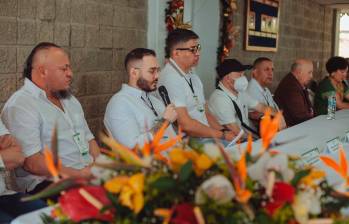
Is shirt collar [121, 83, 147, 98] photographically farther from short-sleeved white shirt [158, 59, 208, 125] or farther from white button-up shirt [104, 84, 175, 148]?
short-sleeved white shirt [158, 59, 208, 125]

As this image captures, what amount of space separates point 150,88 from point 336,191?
6.86 feet

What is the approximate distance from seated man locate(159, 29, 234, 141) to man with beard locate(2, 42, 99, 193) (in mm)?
831

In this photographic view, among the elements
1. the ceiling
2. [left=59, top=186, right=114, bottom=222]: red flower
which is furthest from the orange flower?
the ceiling

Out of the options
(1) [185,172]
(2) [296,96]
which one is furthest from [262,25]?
(1) [185,172]

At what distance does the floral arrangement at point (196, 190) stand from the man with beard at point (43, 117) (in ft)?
4.67

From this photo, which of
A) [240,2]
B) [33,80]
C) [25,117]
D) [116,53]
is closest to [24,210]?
[25,117]

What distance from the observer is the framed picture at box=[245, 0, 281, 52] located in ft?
21.2

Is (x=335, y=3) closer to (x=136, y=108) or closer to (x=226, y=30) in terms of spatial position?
(x=226, y=30)

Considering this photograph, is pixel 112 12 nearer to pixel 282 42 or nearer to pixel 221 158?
pixel 221 158

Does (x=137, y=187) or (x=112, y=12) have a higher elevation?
(x=112, y=12)

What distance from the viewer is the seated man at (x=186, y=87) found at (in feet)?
11.4

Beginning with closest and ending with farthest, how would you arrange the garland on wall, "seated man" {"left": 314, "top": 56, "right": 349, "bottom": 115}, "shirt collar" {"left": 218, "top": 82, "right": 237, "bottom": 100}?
1. "shirt collar" {"left": 218, "top": 82, "right": 237, "bottom": 100}
2. "seated man" {"left": 314, "top": 56, "right": 349, "bottom": 115}
3. the garland on wall

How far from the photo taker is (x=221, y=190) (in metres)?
0.99

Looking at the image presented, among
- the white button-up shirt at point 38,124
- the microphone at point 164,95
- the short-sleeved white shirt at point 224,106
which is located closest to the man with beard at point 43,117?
the white button-up shirt at point 38,124
